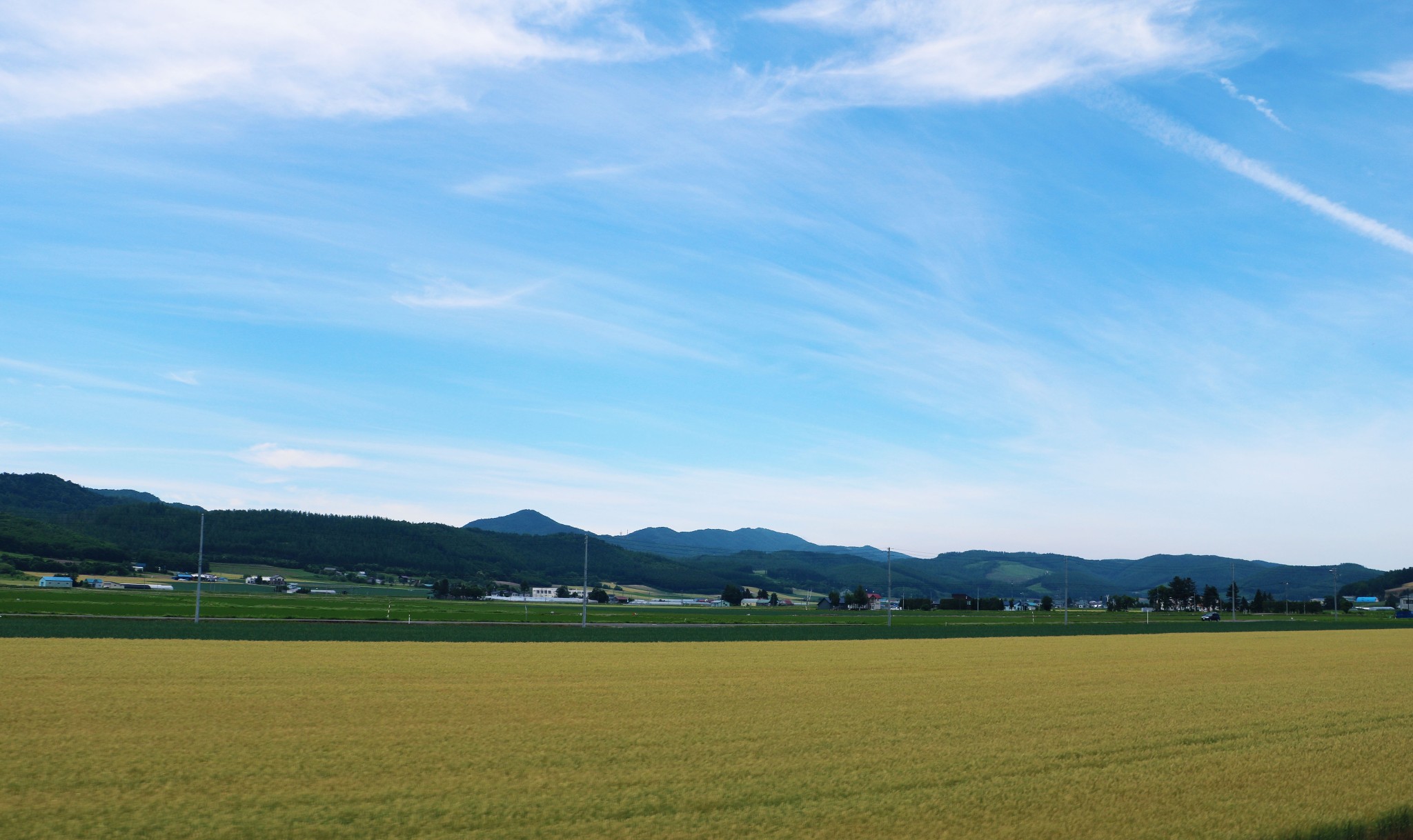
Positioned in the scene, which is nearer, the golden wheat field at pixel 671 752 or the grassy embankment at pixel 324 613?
the golden wheat field at pixel 671 752

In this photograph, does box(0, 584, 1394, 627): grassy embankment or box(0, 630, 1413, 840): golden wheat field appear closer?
box(0, 630, 1413, 840): golden wheat field

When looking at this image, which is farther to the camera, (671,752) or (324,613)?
(324,613)

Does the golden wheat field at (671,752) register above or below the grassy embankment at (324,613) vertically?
above

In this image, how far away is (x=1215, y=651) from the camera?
52.0m

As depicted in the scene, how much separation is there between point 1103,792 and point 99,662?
102 ft

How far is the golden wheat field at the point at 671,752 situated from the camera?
41.3ft

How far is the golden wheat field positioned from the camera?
12.6 meters

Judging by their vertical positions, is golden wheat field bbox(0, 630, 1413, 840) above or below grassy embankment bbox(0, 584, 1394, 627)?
above

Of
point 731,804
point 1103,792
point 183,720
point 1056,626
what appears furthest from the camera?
point 1056,626

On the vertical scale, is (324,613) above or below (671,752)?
below

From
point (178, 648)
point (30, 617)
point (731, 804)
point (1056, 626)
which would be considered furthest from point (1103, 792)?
point (1056, 626)

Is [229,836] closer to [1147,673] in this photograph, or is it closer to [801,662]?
[801,662]

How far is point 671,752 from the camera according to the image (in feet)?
56.6

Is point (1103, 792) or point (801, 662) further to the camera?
point (801, 662)
